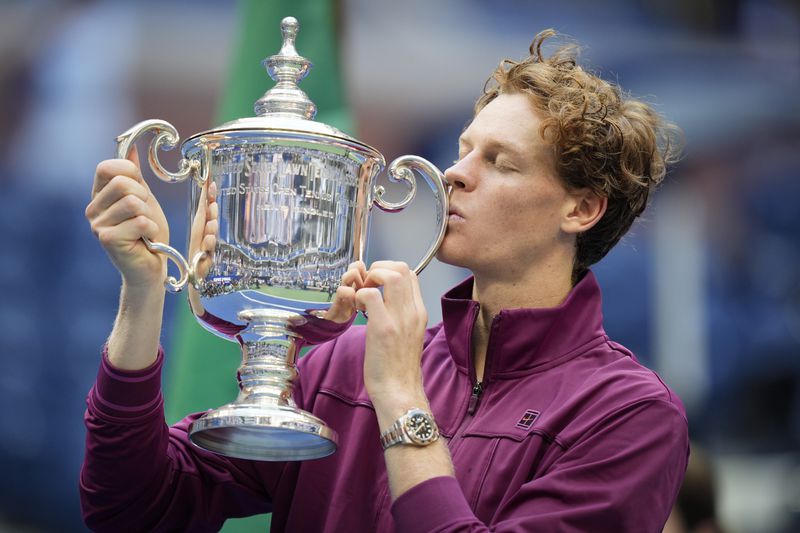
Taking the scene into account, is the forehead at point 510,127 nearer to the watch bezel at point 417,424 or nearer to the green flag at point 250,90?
the watch bezel at point 417,424

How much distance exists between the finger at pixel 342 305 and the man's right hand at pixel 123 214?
27 cm

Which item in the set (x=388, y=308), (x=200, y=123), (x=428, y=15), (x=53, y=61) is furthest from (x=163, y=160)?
(x=388, y=308)

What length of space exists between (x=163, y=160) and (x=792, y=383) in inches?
84.8

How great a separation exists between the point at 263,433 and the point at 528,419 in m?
0.39

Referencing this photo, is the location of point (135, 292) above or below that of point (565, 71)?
below

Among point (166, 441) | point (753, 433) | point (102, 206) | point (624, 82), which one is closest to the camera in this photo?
point (102, 206)

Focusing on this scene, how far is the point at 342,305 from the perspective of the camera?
1.70m

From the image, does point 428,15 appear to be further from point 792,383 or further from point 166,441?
point 166,441

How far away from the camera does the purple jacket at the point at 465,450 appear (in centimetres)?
166

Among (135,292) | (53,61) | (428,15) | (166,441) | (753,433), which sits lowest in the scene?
(753,433)

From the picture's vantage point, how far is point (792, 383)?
394 centimetres

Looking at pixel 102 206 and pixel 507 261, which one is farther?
pixel 507 261

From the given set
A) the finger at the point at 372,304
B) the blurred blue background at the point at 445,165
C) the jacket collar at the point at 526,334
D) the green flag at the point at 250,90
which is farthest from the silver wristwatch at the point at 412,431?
the blurred blue background at the point at 445,165

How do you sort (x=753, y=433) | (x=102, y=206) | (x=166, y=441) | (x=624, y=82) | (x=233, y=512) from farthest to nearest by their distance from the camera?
(x=624, y=82), (x=753, y=433), (x=233, y=512), (x=166, y=441), (x=102, y=206)
